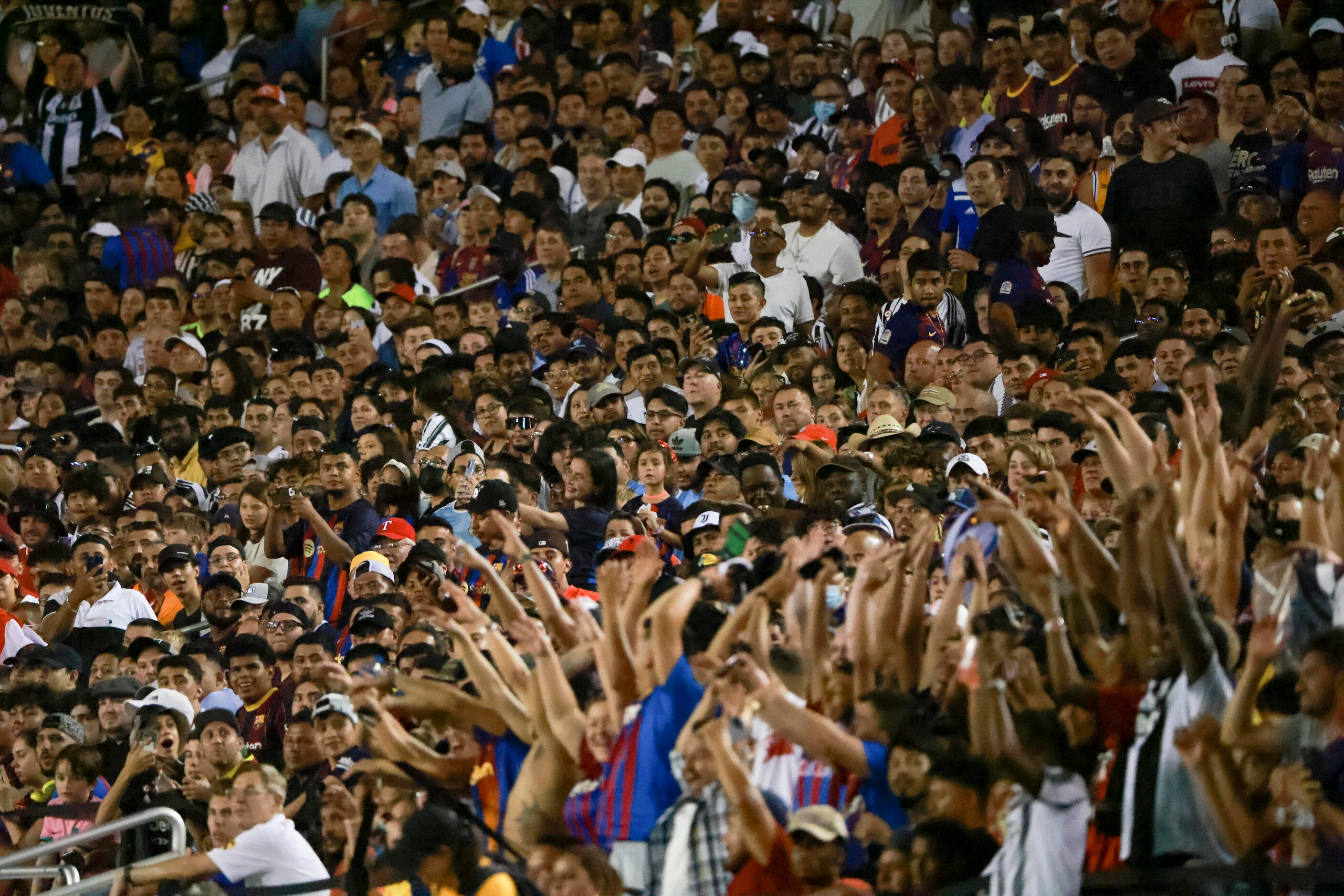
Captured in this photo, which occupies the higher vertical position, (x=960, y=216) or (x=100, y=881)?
(x=960, y=216)

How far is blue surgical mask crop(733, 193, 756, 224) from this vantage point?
491 inches

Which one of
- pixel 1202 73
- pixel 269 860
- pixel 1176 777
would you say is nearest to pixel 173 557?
pixel 269 860

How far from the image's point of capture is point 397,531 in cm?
1000

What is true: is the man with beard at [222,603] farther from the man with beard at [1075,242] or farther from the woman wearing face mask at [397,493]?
the man with beard at [1075,242]

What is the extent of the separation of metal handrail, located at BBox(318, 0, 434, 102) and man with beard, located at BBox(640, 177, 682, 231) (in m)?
4.59

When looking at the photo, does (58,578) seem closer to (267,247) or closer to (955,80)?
(267,247)

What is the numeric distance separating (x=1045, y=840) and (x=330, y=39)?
12.8m

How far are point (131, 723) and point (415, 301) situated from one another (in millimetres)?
4597

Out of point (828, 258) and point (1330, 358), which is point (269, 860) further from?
point (828, 258)

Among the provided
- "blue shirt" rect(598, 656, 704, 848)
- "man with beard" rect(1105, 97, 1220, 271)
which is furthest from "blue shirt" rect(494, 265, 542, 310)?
"blue shirt" rect(598, 656, 704, 848)

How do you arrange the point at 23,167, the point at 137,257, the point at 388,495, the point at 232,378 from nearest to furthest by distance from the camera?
1. the point at 388,495
2. the point at 232,378
3. the point at 137,257
4. the point at 23,167

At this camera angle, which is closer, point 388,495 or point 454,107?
point 388,495

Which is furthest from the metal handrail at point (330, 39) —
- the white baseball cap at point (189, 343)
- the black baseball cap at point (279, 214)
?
the white baseball cap at point (189, 343)

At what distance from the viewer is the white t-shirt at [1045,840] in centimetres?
545
